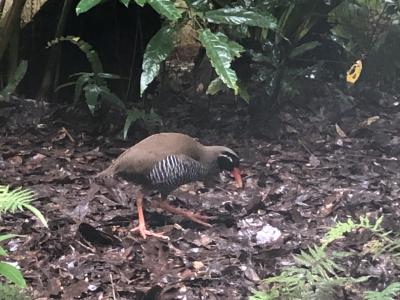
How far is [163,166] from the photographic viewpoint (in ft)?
11.6

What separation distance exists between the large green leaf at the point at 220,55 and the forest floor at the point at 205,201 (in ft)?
2.96

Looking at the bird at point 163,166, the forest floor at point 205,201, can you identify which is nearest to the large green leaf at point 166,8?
the bird at point 163,166

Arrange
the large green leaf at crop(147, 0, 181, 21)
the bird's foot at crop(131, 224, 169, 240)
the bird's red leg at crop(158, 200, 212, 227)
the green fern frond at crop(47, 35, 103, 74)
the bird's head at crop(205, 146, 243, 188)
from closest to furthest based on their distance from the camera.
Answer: the large green leaf at crop(147, 0, 181, 21), the bird's foot at crop(131, 224, 169, 240), the bird's red leg at crop(158, 200, 212, 227), the bird's head at crop(205, 146, 243, 188), the green fern frond at crop(47, 35, 103, 74)

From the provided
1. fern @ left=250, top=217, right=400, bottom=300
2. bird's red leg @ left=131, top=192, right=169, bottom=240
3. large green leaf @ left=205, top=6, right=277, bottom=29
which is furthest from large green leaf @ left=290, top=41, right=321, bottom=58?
fern @ left=250, top=217, right=400, bottom=300

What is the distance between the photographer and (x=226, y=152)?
3916 millimetres

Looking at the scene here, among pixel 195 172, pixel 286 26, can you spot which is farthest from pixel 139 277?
pixel 286 26

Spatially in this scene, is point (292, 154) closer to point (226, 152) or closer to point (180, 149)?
point (226, 152)

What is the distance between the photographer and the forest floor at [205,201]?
3.19m

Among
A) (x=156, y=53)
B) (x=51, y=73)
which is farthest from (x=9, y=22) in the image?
(x=156, y=53)

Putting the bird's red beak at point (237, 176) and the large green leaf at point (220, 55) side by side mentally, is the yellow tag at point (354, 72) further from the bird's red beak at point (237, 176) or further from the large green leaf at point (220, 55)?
the large green leaf at point (220, 55)

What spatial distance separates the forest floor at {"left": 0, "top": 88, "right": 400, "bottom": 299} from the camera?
125 inches

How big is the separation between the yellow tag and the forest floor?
222 mm

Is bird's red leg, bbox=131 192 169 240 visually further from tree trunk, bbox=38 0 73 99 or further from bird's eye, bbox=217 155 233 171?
tree trunk, bbox=38 0 73 99

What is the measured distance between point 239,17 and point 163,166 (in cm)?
89
